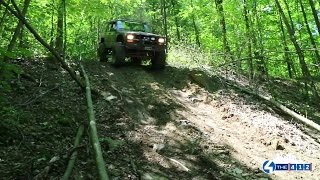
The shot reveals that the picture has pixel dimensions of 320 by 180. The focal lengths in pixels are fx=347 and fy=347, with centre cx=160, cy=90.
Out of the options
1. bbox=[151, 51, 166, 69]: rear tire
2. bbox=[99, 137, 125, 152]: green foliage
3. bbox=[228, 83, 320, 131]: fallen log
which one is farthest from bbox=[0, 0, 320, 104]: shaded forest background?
bbox=[99, 137, 125, 152]: green foliage

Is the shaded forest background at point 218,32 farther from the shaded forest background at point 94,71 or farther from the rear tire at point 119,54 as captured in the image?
the rear tire at point 119,54

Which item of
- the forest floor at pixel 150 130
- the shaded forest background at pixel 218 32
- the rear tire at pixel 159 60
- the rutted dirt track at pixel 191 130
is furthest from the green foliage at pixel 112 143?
the rear tire at pixel 159 60

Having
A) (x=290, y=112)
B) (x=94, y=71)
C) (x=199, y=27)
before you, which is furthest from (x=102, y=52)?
(x=199, y=27)

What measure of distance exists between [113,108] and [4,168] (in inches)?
144

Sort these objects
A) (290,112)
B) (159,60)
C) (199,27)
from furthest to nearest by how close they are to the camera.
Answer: (199,27), (159,60), (290,112)

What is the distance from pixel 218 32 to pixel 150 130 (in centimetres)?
1568

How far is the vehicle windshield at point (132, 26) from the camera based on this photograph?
12.9 m

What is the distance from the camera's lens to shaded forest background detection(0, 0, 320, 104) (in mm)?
10113

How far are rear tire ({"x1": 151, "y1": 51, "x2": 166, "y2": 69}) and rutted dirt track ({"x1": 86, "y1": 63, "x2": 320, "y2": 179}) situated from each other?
2.15ft

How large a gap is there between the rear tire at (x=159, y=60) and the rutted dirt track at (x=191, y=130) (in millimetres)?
656

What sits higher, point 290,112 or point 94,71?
point 94,71

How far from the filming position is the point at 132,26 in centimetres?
1304

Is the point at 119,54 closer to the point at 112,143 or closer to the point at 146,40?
the point at 146,40

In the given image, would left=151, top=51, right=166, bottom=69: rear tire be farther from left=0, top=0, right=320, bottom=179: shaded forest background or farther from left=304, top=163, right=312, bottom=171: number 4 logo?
left=304, top=163, right=312, bottom=171: number 4 logo
